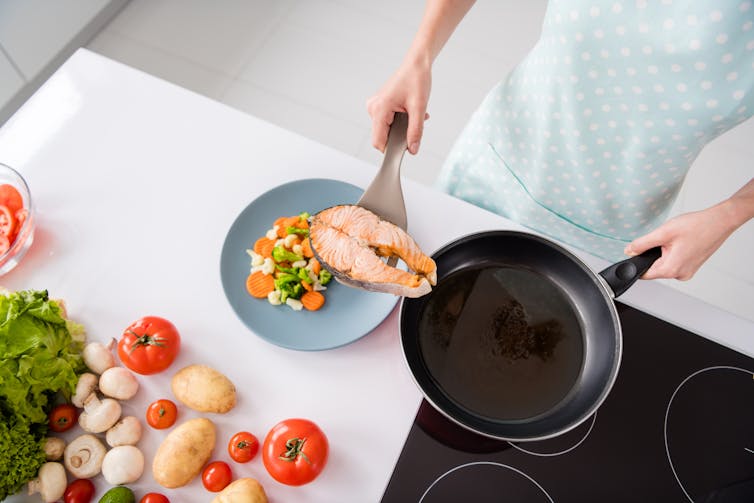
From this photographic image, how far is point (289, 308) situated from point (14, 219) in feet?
1.71

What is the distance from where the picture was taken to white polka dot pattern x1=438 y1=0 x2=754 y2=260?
0.75 m

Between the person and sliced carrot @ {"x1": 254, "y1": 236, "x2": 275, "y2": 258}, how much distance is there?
0.86 feet

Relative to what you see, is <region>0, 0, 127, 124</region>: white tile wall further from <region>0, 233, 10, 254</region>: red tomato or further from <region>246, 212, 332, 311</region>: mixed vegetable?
<region>246, 212, 332, 311</region>: mixed vegetable

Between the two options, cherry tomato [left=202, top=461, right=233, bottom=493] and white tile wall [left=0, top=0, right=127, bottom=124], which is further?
white tile wall [left=0, top=0, right=127, bottom=124]

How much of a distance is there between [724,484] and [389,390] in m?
0.54

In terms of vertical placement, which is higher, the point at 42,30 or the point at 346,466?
the point at 346,466

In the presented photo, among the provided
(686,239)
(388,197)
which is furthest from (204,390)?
(686,239)

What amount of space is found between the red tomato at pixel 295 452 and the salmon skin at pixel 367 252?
24 cm

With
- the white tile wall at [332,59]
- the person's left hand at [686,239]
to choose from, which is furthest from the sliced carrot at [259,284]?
the white tile wall at [332,59]

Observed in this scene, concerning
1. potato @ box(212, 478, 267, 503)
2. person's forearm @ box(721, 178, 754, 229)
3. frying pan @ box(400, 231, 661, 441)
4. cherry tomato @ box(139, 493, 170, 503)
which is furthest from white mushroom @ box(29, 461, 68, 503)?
person's forearm @ box(721, 178, 754, 229)

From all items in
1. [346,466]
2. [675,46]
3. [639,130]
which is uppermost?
[675,46]

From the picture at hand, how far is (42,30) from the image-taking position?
1942 mm

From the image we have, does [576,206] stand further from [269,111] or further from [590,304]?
[269,111]

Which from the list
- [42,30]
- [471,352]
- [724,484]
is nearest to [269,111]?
[42,30]
